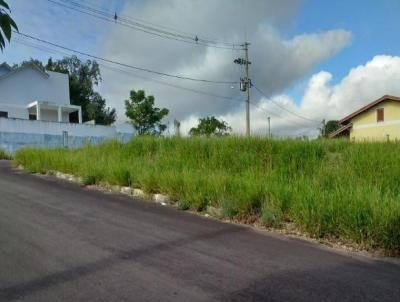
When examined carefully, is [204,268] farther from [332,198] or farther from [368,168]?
[368,168]

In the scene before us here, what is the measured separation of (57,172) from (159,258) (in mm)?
8946

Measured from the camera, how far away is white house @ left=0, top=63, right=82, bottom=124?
1459 inches

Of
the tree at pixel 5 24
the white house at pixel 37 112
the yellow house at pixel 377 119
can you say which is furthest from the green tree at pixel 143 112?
the tree at pixel 5 24

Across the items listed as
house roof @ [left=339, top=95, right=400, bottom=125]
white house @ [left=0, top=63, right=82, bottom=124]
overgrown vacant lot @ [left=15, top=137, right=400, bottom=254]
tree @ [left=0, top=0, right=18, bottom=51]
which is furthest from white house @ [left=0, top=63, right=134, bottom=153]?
tree @ [left=0, top=0, right=18, bottom=51]

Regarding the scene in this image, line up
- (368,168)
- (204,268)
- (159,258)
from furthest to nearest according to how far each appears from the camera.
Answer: (368,168) < (159,258) < (204,268)

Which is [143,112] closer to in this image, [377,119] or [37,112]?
[37,112]

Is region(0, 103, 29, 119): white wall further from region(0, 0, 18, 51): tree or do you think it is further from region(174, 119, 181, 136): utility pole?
region(0, 0, 18, 51): tree

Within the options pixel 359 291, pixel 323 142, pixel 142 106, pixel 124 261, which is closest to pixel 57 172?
pixel 323 142

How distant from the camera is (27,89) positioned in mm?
38656

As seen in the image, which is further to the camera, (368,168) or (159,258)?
(368,168)

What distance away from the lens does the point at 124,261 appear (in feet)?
17.1

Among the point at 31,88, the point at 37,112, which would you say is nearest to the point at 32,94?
the point at 31,88

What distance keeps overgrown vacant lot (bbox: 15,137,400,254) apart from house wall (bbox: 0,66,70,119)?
83.7 ft

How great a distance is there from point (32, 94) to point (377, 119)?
30.1 meters
